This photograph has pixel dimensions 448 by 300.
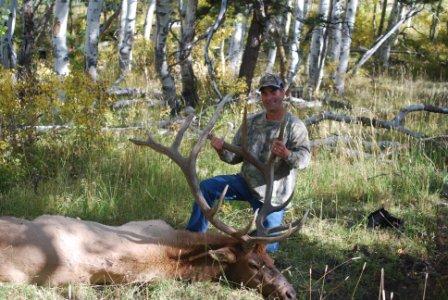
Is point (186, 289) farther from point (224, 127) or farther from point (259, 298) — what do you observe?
point (224, 127)

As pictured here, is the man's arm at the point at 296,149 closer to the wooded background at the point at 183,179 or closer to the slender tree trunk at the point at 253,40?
the wooded background at the point at 183,179

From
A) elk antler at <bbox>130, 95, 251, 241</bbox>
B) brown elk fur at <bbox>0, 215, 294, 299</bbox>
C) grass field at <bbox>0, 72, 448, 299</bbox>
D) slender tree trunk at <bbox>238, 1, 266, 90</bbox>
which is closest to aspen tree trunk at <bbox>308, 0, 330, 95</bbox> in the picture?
slender tree trunk at <bbox>238, 1, 266, 90</bbox>

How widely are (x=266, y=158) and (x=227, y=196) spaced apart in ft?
1.63

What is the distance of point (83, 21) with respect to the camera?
2292 centimetres

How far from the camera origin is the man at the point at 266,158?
5074 mm

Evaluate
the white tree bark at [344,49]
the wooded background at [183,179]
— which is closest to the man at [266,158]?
the wooded background at [183,179]

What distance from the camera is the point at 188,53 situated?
8.80m

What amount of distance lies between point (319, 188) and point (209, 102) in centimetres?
355

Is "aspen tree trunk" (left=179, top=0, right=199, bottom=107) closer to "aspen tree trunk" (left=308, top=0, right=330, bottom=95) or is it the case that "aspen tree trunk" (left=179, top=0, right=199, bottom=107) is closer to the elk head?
"aspen tree trunk" (left=308, top=0, right=330, bottom=95)

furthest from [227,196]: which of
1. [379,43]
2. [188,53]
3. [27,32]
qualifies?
[379,43]

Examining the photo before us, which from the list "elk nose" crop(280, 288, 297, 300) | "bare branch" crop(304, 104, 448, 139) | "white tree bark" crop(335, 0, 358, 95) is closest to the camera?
"elk nose" crop(280, 288, 297, 300)

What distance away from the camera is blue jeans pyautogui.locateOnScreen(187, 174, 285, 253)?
5.12 m

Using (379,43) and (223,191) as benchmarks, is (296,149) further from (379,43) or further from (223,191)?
(379,43)

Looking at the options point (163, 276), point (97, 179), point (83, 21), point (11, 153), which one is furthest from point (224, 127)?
point (83, 21)
